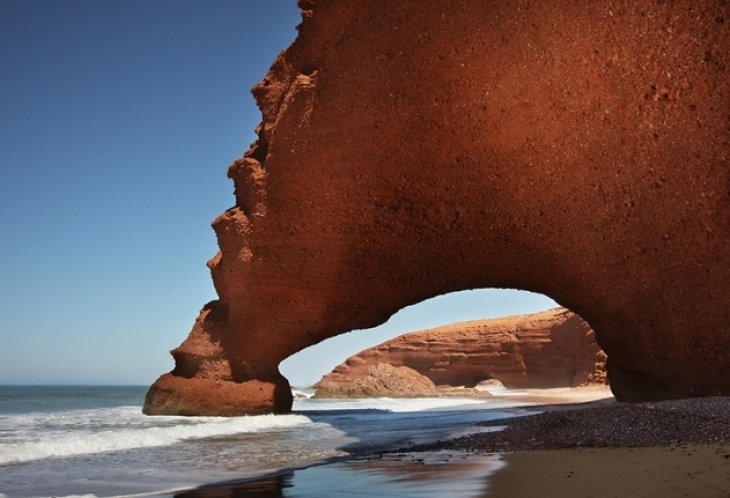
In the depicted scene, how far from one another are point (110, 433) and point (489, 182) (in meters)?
6.78

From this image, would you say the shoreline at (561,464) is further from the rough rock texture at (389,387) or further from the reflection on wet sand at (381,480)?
the rough rock texture at (389,387)

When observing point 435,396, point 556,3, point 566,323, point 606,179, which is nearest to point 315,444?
point 606,179

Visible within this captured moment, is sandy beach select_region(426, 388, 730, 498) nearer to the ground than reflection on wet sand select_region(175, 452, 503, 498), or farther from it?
farther from it

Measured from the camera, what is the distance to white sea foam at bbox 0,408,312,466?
25.2ft

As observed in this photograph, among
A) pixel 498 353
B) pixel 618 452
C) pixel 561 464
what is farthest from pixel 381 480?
pixel 498 353

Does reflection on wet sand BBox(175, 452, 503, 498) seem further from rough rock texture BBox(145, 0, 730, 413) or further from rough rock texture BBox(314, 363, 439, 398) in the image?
rough rock texture BBox(314, 363, 439, 398)

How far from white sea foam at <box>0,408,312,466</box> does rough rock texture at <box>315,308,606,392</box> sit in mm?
24810

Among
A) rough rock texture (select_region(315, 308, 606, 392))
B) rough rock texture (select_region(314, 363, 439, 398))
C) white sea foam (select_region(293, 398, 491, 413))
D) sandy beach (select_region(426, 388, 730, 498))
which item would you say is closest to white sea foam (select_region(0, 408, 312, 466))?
sandy beach (select_region(426, 388, 730, 498))

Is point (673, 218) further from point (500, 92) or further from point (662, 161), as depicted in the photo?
point (500, 92)

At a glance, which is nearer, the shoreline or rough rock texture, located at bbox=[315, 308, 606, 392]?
the shoreline

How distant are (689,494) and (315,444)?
5.42 m

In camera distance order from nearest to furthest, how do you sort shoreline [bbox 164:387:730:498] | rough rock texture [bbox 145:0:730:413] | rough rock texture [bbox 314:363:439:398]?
shoreline [bbox 164:387:730:498] → rough rock texture [bbox 145:0:730:413] → rough rock texture [bbox 314:363:439:398]

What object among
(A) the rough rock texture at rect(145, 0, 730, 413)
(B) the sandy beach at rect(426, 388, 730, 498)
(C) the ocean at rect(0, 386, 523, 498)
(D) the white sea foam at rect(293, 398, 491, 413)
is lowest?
(D) the white sea foam at rect(293, 398, 491, 413)

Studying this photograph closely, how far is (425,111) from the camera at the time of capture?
35.8 feet
